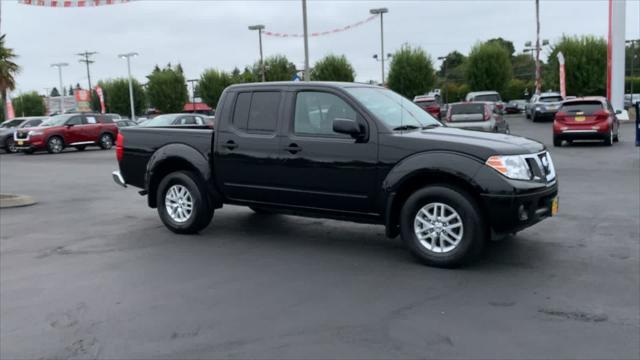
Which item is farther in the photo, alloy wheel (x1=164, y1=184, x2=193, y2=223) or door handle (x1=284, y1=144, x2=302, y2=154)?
alloy wheel (x1=164, y1=184, x2=193, y2=223)

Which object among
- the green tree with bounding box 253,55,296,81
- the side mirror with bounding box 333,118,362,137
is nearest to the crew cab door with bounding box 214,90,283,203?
the side mirror with bounding box 333,118,362,137

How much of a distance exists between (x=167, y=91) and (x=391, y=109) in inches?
2436

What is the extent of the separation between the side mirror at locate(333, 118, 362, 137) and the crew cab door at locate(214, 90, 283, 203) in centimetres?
95

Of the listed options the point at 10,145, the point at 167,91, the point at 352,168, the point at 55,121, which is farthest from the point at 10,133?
the point at 167,91

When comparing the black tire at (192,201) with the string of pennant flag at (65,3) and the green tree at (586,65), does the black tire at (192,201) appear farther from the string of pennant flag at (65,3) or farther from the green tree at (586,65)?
the green tree at (586,65)

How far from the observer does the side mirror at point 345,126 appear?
6188 mm

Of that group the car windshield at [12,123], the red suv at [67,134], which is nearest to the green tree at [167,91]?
the car windshield at [12,123]

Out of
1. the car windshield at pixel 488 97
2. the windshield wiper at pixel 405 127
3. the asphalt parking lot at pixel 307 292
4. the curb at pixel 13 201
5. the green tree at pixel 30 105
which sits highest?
the green tree at pixel 30 105

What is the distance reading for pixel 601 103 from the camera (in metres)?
19.1

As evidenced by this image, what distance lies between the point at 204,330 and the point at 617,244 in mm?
4721

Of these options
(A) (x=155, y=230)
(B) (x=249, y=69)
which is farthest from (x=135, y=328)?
(B) (x=249, y=69)

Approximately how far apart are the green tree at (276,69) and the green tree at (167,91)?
9952 mm

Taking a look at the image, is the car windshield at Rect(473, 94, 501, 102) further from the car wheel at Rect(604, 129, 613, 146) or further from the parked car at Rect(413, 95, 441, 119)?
the car wheel at Rect(604, 129, 613, 146)

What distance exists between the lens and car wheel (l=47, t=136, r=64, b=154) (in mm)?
27344
